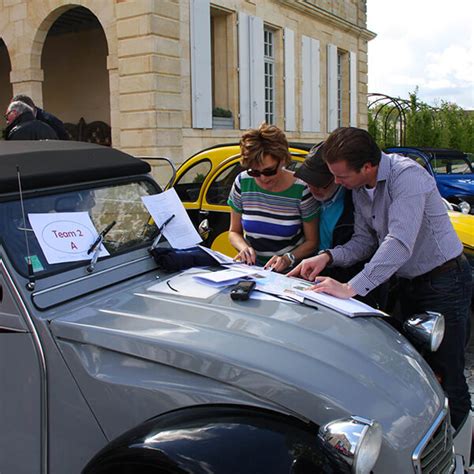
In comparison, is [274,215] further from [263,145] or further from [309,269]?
[309,269]

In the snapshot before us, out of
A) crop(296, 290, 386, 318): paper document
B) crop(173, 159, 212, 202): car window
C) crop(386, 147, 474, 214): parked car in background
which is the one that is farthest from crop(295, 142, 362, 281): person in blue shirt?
crop(386, 147, 474, 214): parked car in background

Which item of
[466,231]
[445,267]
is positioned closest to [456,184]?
[466,231]

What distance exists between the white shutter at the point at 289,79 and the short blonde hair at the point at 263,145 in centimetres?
1340

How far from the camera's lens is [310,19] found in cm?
1717

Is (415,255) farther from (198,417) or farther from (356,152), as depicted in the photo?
(198,417)

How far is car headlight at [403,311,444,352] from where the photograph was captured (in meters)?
2.55

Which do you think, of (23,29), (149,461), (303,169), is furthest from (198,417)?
(23,29)

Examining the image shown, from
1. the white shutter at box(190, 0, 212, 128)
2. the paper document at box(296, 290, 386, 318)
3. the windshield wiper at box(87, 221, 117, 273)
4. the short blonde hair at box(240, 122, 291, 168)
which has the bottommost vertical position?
the paper document at box(296, 290, 386, 318)

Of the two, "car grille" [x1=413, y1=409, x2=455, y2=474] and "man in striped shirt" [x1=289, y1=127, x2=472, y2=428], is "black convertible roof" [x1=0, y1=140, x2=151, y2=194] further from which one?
"car grille" [x1=413, y1=409, x2=455, y2=474]

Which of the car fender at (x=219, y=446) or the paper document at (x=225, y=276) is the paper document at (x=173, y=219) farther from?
the car fender at (x=219, y=446)

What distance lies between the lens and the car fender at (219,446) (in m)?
1.70

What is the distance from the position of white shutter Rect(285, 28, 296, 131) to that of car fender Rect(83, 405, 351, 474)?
592 inches

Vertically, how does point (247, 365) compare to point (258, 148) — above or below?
below

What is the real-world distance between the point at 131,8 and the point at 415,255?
10.4 metres
